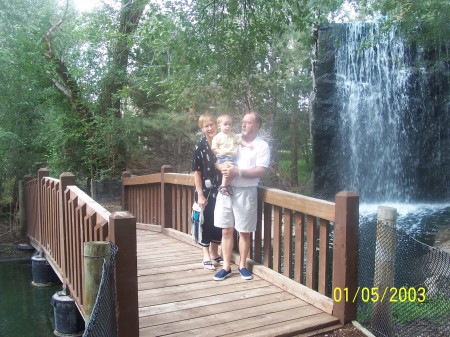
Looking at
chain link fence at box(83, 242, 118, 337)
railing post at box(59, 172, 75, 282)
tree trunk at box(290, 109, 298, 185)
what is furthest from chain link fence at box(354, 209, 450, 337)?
Result: tree trunk at box(290, 109, 298, 185)

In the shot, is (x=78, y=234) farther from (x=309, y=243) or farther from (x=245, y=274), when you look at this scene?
(x=309, y=243)

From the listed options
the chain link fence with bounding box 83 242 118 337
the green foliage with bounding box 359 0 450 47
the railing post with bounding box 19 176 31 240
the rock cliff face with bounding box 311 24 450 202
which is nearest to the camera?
the chain link fence with bounding box 83 242 118 337

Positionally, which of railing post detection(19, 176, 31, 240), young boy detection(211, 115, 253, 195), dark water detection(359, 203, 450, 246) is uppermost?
young boy detection(211, 115, 253, 195)

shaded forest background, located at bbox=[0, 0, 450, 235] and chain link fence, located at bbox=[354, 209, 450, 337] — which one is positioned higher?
shaded forest background, located at bbox=[0, 0, 450, 235]

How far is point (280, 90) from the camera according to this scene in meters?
14.9

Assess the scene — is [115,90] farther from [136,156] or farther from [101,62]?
[136,156]

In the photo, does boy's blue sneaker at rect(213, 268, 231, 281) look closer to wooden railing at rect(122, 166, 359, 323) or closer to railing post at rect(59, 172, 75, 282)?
wooden railing at rect(122, 166, 359, 323)

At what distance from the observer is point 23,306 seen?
6.56m

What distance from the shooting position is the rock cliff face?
1391 centimetres

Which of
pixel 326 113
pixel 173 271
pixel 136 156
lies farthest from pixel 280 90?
pixel 173 271

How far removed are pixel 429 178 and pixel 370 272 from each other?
39.1 ft

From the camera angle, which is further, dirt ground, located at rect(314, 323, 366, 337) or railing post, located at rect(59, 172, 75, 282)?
railing post, located at rect(59, 172, 75, 282)

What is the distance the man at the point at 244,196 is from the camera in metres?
3.70

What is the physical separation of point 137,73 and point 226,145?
9.63 meters
